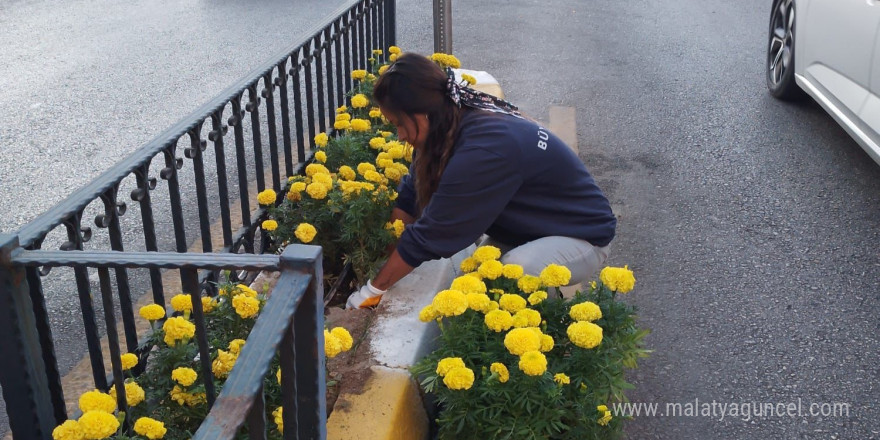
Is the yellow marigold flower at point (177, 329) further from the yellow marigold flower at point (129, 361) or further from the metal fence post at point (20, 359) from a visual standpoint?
the metal fence post at point (20, 359)

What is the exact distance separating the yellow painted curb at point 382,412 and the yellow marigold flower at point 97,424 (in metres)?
0.76

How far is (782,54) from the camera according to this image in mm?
6859

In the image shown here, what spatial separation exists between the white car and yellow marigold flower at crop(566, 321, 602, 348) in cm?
289

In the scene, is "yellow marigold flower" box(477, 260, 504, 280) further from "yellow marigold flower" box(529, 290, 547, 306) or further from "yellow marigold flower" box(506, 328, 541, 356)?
"yellow marigold flower" box(506, 328, 541, 356)

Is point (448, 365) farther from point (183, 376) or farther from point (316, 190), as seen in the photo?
point (316, 190)

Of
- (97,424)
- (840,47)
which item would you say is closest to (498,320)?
(97,424)

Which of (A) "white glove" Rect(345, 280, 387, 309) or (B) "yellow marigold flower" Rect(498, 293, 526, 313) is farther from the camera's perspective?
(A) "white glove" Rect(345, 280, 387, 309)

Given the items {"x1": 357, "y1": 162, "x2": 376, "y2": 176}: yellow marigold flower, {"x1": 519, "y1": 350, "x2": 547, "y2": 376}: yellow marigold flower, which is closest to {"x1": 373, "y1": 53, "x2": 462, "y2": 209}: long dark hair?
{"x1": 357, "y1": 162, "x2": 376, "y2": 176}: yellow marigold flower

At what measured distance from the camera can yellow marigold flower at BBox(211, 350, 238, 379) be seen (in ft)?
7.66

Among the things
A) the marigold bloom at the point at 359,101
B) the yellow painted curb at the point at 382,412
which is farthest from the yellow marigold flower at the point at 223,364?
the marigold bloom at the point at 359,101

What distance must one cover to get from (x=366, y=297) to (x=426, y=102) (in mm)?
744

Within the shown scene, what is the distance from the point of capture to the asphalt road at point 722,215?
11.2ft

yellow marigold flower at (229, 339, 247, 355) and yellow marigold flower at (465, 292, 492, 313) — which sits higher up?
yellow marigold flower at (465, 292, 492, 313)

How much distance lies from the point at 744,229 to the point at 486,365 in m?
2.71
